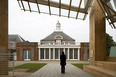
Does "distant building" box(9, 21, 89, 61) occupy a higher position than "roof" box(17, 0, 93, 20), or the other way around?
"roof" box(17, 0, 93, 20)

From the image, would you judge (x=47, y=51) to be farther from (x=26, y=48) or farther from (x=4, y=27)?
(x=4, y=27)

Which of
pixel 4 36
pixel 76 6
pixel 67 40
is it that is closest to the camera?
pixel 4 36

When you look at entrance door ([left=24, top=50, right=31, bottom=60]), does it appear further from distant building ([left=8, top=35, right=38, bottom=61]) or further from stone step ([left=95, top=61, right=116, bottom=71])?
stone step ([left=95, top=61, right=116, bottom=71])

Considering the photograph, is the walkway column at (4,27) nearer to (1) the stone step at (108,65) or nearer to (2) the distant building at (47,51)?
(1) the stone step at (108,65)

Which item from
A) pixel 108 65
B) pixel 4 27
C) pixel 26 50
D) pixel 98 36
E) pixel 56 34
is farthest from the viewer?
pixel 56 34

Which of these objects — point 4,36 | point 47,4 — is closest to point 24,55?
point 47,4

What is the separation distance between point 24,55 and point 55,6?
90.8 feet

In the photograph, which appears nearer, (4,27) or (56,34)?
(4,27)

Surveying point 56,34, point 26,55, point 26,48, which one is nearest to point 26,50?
point 26,48

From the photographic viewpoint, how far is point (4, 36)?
10438mm

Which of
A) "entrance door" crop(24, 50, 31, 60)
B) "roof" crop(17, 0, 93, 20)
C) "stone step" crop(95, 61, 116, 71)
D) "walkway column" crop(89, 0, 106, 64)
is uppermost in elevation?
"roof" crop(17, 0, 93, 20)

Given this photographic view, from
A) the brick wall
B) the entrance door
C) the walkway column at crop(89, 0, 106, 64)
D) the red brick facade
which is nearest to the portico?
the brick wall

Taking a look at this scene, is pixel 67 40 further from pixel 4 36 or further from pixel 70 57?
pixel 4 36

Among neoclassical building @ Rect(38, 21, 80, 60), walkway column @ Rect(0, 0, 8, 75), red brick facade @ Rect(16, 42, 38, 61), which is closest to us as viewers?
walkway column @ Rect(0, 0, 8, 75)
